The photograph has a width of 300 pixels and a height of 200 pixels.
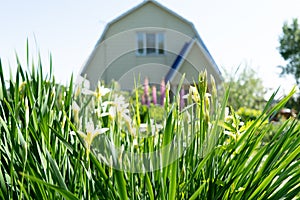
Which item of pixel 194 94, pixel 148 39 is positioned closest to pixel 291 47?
pixel 148 39

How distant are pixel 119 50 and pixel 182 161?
1320 centimetres

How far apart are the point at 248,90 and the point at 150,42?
4905 mm

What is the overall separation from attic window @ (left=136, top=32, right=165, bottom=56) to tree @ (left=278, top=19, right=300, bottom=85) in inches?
499

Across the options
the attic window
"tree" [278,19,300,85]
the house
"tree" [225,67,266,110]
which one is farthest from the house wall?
Result: "tree" [278,19,300,85]

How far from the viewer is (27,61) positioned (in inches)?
50.9

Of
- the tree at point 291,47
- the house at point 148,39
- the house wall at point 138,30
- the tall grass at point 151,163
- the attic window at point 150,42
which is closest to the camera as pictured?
the tall grass at point 151,163

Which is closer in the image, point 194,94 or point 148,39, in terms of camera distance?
point 194,94

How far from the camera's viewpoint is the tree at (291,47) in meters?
24.8

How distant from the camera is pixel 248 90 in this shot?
11.3 meters

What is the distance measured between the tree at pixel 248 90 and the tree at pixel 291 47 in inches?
539

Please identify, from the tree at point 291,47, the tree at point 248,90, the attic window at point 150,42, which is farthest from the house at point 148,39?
the tree at point 291,47

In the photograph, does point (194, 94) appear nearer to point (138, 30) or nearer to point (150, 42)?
point (138, 30)

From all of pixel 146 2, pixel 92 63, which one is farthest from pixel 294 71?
pixel 92 63

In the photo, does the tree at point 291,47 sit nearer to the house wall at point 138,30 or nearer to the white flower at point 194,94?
the house wall at point 138,30
